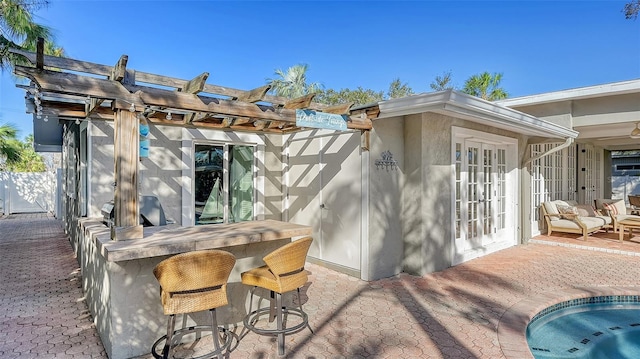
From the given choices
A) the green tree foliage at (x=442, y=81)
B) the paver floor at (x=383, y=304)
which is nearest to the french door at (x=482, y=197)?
the paver floor at (x=383, y=304)

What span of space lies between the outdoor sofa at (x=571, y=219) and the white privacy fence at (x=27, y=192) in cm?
2001

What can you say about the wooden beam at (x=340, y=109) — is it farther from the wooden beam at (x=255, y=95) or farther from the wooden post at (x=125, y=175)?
the wooden post at (x=125, y=175)

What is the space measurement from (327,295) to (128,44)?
12.4 metres

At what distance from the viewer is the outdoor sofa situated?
907 centimetres

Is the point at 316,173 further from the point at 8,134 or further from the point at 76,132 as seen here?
the point at 8,134

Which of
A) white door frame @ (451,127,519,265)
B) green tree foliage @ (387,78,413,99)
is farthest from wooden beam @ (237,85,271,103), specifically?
green tree foliage @ (387,78,413,99)

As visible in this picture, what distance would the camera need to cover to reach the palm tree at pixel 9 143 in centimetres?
1404

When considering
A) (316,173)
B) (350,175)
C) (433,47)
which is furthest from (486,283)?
(433,47)

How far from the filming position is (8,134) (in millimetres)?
14180

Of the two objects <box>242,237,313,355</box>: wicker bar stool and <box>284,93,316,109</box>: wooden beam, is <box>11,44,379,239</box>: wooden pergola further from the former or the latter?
<box>242,237,313,355</box>: wicker bar stool

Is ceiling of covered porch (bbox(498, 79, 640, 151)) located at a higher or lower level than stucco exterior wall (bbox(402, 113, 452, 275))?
higher

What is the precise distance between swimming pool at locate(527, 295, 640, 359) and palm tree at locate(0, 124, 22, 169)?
61.2ft

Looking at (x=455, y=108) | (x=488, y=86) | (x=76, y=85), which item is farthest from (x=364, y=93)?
(x=76, y=85)

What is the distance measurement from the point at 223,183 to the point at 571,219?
361 inches
